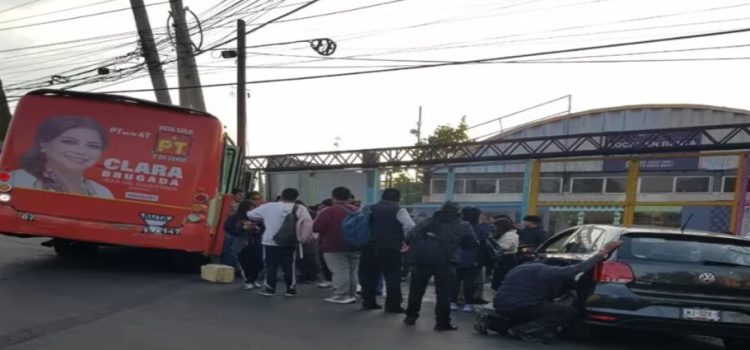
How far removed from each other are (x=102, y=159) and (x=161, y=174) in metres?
0.85

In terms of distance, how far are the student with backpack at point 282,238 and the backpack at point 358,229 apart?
0.97 metres

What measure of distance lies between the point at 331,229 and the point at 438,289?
216 centimetres

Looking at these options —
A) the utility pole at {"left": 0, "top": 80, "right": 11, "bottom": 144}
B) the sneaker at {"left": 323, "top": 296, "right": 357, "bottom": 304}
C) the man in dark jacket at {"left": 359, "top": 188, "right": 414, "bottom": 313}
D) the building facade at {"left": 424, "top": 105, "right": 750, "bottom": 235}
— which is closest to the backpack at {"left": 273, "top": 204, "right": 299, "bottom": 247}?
the sneaker at {"left": 323, "top": 296, "right": 357, "bottom": 304}

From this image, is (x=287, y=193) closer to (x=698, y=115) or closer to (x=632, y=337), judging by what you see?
(x=632, y=337)

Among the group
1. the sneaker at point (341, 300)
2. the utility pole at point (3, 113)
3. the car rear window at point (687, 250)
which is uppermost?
the utility pole at point (3, 113)

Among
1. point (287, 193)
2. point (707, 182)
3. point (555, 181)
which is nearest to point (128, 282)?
point (287, 193)

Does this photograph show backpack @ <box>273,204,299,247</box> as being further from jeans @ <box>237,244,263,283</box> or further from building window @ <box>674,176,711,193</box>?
building window @ <box>674,176,711,193</box>

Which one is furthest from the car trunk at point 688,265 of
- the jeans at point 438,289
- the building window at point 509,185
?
the building window at point 509,185

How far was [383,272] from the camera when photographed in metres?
8.36

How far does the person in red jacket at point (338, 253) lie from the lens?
901 cm

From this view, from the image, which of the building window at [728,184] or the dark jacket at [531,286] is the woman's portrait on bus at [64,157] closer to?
the dark jacket at [531,286]

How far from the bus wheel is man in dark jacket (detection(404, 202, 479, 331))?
7.05m

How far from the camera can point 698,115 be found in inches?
1259

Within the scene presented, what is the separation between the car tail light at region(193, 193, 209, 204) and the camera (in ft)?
32.6
